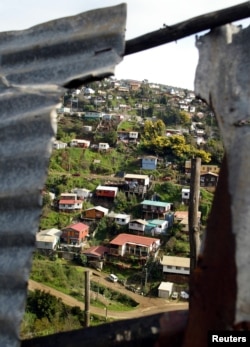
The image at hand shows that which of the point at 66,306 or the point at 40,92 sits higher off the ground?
the point at 40,92

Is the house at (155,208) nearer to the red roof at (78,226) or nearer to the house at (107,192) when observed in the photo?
the house at (107,192)

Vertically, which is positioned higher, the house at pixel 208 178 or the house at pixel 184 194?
the house at pixel 208 178

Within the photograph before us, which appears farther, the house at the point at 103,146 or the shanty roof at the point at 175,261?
the house at the point at 103,146

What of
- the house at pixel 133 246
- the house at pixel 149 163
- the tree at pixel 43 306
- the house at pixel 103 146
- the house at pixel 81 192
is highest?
the house at pixel 103 146

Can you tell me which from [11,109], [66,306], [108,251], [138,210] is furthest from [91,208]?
[11,109]

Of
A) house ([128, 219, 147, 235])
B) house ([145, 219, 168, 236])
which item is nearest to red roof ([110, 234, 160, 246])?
house ([145, 219, 168, 236])

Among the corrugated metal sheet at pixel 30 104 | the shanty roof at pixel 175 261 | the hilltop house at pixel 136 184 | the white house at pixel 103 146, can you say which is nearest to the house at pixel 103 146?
the white house at pixel 103 146

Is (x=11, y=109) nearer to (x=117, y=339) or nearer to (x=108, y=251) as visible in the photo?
(x=117, y=339)
